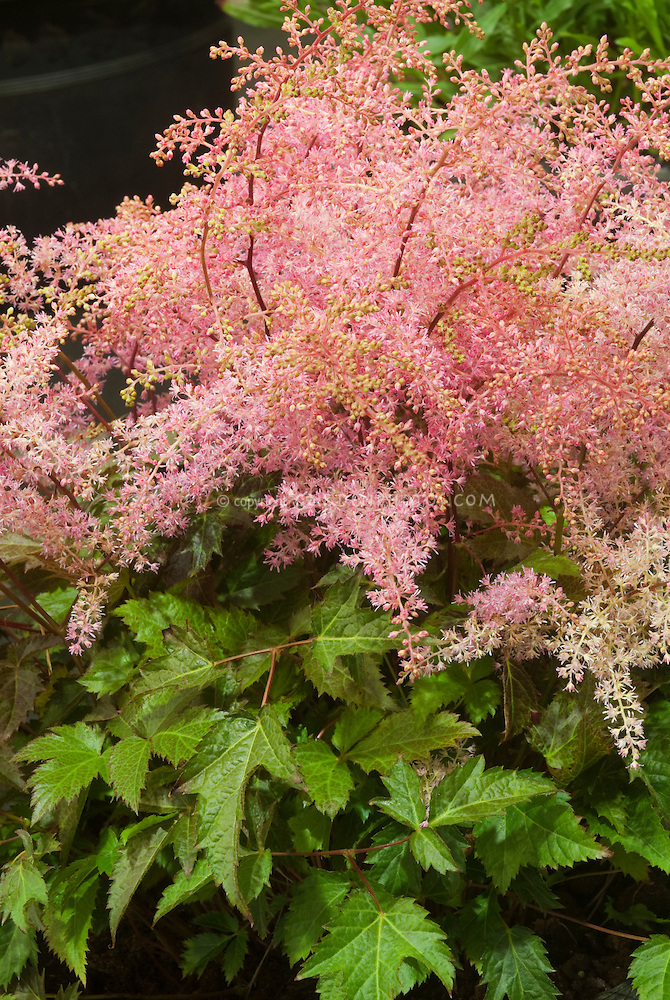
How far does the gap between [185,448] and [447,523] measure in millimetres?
280

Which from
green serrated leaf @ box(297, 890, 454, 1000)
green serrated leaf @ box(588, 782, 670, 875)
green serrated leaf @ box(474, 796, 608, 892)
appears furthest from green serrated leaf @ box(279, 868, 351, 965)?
green serrated leaf @ box(588, 782, 670, 875)

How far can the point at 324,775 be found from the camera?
2.98 feet

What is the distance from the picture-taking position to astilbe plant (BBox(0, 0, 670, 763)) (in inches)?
34.2

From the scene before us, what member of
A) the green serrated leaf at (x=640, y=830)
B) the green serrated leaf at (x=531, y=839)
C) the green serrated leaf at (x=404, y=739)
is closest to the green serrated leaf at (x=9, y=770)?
the green serrated leaf at (x=404, y=739)

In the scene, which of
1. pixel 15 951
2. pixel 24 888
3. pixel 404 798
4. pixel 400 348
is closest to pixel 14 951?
pixel 15 951

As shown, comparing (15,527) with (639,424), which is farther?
(15,527)

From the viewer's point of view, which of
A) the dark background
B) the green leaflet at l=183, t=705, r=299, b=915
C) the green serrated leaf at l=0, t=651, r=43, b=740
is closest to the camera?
the green leaflet at l=183, t=705, r=299, b=915

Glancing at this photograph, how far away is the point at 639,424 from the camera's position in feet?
2.80

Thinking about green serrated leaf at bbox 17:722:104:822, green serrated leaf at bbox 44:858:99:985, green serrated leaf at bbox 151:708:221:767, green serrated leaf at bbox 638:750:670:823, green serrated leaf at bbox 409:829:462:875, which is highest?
green serrated leaf at bbox 151:708:221:767

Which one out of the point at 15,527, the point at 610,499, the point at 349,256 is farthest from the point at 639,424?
the point at 15,527

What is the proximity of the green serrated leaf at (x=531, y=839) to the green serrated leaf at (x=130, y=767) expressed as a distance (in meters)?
0.32

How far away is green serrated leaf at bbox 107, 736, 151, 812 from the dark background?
2810 millimetres

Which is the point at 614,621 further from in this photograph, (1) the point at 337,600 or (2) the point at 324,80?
(2) the point at 324,80

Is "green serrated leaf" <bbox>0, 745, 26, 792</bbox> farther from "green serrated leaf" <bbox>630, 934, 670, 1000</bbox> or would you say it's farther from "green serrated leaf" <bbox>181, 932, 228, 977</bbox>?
"green serrated leaf" <bbox>630, 934, 670, 1000</bbox>
